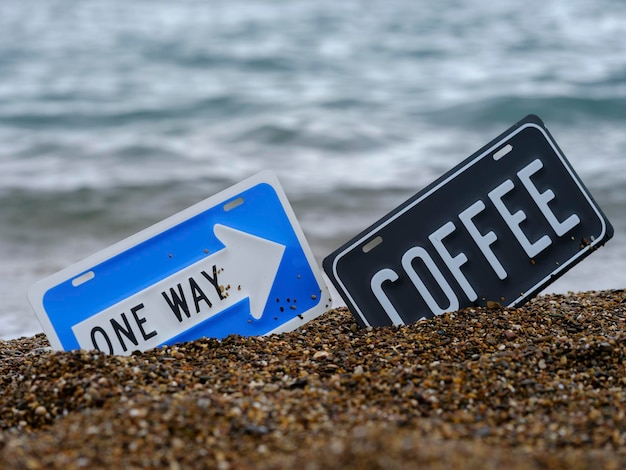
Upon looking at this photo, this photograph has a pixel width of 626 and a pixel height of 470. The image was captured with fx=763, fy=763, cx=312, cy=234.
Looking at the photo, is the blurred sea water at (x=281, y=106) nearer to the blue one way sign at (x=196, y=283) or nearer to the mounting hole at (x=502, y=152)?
the blue one way sign at (x=196, y=283)

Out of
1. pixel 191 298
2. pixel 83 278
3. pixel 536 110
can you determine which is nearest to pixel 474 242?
pixel 191 298

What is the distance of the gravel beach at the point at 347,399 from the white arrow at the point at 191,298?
0.11 m

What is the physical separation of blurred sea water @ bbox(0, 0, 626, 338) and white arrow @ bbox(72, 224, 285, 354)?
48.0 inches

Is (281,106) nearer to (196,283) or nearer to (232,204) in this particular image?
(232,204)

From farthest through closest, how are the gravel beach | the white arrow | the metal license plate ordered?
the metal license plate → the white arrow → the gravel beach

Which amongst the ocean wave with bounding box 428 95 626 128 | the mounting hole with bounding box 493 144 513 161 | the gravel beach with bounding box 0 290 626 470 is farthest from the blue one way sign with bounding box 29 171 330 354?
the ocean wave with bounding box 428 95 626 128

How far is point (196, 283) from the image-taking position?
2400 millimetres

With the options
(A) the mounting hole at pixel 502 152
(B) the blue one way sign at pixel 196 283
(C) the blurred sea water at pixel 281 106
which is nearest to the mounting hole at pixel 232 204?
(B) the blue one way sign at pixel 196 283

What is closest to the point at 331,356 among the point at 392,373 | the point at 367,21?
the point at 392,373

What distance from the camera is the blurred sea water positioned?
5.55 m

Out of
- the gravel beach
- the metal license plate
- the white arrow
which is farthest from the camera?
the metal license plate

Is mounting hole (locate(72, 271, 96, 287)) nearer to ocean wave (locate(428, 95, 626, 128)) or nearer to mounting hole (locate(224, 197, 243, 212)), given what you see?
mounting hole (locate(224, 197, 243, 212))

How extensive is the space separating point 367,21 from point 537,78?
14.5ft

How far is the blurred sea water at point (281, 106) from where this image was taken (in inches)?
219
